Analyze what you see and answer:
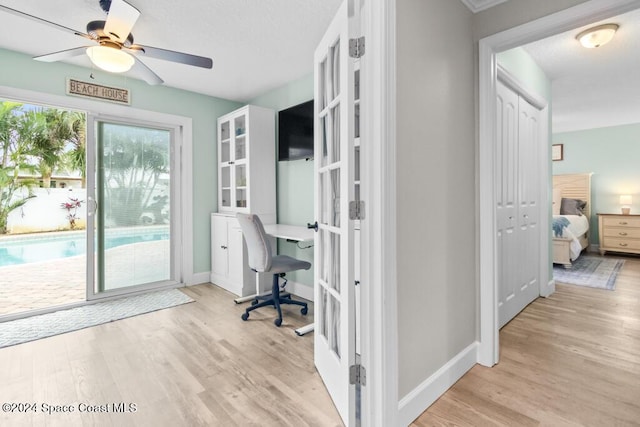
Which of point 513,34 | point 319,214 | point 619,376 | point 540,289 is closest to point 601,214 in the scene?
point 540,289

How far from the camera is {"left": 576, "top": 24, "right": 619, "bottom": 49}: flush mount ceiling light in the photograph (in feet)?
8.13

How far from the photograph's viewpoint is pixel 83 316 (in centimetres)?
292

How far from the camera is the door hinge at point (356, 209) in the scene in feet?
4.62

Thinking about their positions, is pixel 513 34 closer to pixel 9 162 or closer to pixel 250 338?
pixel 250 338

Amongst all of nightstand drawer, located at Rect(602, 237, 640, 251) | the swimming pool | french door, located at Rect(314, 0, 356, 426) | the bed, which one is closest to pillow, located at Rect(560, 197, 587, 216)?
the bed

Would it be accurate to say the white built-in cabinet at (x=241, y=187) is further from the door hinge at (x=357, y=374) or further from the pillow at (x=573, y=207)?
the pillow at (x=573, y=207)

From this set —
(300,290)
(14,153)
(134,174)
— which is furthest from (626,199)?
(14,153)

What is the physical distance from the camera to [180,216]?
12.9 feet

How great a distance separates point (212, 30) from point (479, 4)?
196 centimetres

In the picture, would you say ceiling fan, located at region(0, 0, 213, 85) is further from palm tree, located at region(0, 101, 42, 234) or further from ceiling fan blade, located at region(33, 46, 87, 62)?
palm tree, located at region(0, 101, 42, 234)

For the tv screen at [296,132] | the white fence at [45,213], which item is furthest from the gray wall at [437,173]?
the white fence at [45,213]

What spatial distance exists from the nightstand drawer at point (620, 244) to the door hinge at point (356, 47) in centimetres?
676

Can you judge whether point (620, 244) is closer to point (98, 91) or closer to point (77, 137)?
point (98, 91)

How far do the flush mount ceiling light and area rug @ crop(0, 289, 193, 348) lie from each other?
443 centimetres
